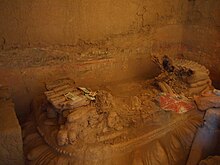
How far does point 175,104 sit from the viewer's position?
129 inches

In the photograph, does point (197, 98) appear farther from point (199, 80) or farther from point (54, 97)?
point (54, 97)

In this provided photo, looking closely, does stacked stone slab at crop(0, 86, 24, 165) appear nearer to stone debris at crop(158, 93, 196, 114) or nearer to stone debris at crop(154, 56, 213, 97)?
stone debris at crop(158, 93, 196, 114)

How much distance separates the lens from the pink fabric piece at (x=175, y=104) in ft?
10.5

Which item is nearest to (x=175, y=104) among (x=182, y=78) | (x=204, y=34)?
(x=182, y=78)

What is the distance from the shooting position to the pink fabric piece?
3188mm

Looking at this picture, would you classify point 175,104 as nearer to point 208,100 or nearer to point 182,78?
point 208,100

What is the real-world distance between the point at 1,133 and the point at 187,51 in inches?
133

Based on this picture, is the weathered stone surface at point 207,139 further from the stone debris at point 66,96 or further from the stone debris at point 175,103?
the stone debris at point 66,96

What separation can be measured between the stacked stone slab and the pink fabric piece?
1608mm

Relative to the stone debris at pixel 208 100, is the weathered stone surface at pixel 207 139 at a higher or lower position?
lower

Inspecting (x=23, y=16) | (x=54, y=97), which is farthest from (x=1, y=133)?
(x=23, y=16)

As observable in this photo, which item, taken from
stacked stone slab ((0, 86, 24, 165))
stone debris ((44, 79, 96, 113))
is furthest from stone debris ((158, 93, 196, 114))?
stacked stone slab ((0, 86, 24, 165))

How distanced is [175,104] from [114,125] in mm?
844

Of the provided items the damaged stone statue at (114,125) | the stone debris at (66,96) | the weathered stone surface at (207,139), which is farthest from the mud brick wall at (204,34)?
the stone debris at (66,96)
